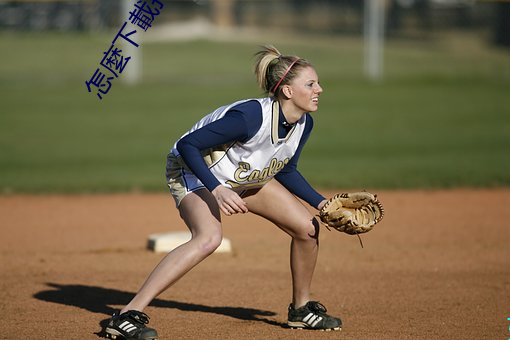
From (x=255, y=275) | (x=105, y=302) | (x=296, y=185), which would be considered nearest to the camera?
(x=296, y=185)

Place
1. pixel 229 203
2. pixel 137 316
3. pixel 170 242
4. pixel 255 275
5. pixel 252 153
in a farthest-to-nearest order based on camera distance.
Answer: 1. pixel 170 242
2. pixel 255 275
3. pixel 252 153
4. pixel 137 316
5. pixel 229 203

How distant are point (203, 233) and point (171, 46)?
2016 centimetres

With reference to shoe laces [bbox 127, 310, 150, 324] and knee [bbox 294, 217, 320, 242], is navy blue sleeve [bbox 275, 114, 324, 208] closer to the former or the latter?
knee [bbox 294, 217, 320, 242]

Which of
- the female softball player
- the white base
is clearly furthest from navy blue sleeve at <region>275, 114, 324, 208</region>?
the white base

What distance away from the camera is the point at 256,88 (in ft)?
59.6

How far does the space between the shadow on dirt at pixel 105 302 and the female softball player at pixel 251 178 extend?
0.41 meters

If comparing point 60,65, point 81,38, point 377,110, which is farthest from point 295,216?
point 81,38

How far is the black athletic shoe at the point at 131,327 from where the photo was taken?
414 cm

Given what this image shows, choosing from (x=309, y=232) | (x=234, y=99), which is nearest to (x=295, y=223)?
(x=309, y=232)

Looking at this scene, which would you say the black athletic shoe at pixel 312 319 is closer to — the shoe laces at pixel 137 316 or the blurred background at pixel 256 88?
the shoe laces at pixel 137 316

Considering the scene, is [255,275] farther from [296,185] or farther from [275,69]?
[275,69]

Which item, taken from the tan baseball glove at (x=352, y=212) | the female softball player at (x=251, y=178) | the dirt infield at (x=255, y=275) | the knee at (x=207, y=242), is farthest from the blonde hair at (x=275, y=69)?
the dirt infield at (x=255, y=275)

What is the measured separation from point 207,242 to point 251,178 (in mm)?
447

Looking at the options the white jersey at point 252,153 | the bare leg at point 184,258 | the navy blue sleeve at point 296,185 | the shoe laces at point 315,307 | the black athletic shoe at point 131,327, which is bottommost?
the shoe laces at point 315,307
